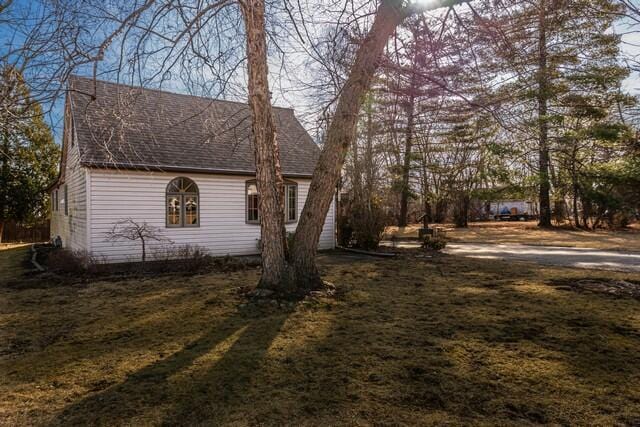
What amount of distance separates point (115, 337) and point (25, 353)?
0.80 m

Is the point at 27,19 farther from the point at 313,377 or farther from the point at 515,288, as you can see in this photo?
the point at 515,288

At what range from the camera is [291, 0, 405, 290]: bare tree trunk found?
577 centimetres

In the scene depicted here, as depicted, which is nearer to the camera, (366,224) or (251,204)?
(251,204)

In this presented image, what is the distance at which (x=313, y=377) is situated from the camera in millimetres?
3102

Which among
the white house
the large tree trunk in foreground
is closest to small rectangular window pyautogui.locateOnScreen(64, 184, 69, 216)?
the white house

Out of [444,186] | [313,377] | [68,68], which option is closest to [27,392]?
[313,377]

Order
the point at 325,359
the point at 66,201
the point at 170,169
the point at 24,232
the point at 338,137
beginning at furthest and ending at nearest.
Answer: the point at 24,232 < the point at 66,201 < the point at 170,169 < the point at 338,137 < the point at 325,359

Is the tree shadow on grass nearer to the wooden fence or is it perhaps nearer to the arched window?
the arched window

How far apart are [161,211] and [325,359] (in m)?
8.52

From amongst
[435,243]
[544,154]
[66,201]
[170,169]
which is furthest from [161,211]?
[544,154]

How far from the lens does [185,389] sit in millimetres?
2889

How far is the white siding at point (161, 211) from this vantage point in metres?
9.68

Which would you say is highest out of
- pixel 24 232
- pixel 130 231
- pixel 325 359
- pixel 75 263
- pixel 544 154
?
pixel 544 154

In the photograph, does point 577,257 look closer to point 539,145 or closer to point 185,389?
point 185,389
